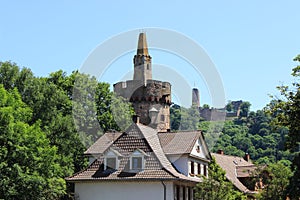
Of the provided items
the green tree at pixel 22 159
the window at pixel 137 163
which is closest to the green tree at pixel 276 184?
the window at pixel 137 163

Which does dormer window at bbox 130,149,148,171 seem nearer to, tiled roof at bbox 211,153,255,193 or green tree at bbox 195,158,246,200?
green tree at bbox 195,158,246,200

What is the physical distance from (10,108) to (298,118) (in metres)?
20.1

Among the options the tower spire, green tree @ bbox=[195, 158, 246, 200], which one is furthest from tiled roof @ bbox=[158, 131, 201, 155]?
the tower spire

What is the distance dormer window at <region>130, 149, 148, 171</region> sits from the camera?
38.4 meters

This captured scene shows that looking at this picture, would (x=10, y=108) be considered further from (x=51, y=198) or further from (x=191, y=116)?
(x=191, y=116)

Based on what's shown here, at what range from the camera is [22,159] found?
3756 centimetres

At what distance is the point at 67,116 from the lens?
1842 inches

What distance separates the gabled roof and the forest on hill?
570 cm

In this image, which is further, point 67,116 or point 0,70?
point 67,116

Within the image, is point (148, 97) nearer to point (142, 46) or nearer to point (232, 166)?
point (142, 46)

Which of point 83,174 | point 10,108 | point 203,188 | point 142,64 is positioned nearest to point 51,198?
point 83,174

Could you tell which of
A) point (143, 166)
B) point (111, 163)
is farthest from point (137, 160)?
point (111, 163)

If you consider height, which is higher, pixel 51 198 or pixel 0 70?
pixel 0 70

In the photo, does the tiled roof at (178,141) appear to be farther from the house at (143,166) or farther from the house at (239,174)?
the house at (239,174)
